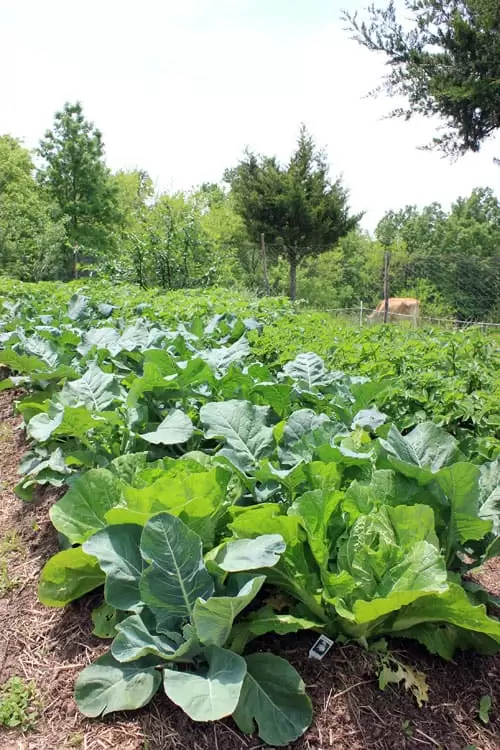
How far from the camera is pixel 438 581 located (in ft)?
4.91

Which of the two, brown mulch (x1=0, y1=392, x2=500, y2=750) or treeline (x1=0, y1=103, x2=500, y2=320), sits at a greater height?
treeline (x1=0, y1=103, x2=500, y2=320)

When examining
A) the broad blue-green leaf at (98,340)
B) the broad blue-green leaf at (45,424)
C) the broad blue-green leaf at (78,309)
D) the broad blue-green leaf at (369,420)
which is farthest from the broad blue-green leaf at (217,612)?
the broad blue-green leaf at (78,309)

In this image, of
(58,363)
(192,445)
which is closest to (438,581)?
(192,445)

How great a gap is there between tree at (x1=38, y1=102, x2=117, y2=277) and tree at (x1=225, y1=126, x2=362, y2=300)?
8.51 metres

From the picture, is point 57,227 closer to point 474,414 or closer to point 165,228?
point 165,228

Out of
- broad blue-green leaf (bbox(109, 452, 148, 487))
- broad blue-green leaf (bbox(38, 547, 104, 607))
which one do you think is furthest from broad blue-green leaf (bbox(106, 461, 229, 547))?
broad blue-green leaf (bbox(109, 452, 148, 487))

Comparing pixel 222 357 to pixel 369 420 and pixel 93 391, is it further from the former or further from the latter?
pixel 369 420

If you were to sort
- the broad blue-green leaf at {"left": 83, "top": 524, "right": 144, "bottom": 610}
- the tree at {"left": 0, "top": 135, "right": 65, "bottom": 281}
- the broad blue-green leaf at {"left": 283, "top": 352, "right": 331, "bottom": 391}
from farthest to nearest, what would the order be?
the tree at {"left": 0, "top": 135, "right": 65, "bottom": 281} → the broad blue-green leaf at {"left": 283, "top": 352, "right": 331, "bottom": 391} → the broad blue-green leaf at {"left": 83, "top": 524, "right": 144, "bottom": 610}

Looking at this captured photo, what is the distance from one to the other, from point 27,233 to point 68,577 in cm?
2969

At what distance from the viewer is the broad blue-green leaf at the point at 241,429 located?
2188mm

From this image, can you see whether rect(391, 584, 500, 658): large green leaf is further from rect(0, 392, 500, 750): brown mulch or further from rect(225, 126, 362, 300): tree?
rect(225, 126, 362, 300): tree

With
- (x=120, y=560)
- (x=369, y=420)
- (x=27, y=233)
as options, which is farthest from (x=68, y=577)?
(x=27, y=233)

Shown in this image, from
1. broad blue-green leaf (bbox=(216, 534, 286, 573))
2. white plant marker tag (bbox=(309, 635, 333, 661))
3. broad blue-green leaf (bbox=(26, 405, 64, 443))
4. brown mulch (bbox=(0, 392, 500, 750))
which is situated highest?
broad blue-green leaf (bbox=(26, 405, 64, 443))

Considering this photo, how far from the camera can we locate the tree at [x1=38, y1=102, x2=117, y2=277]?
3234cm
